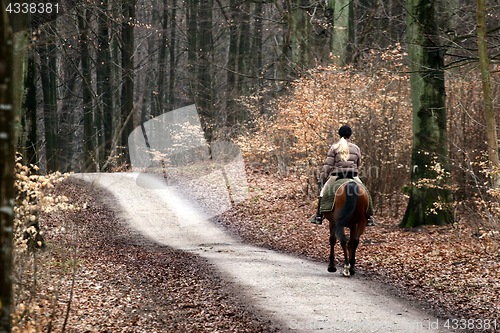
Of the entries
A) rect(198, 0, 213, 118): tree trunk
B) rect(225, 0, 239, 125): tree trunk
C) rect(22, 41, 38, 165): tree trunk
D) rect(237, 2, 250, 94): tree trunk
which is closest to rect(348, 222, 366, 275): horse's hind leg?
rect(22, 41, 38, 165): tree trunk

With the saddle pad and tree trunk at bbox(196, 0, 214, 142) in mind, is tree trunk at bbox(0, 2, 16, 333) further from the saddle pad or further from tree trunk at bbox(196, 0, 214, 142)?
tree trunk at bbox(196, 0, 214, 142)

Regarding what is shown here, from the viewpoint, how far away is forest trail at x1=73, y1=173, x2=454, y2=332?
17.2ft

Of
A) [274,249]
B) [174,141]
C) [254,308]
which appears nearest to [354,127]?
[274,249]

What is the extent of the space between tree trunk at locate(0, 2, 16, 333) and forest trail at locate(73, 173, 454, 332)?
2.23 m

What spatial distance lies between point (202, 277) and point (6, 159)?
5.74 m

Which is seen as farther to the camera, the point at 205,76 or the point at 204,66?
the point at 205,76

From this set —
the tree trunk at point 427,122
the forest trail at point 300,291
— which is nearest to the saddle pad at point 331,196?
the forest trail at point 300,291

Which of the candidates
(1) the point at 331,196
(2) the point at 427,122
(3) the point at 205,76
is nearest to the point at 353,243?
(1) the point at 331,196

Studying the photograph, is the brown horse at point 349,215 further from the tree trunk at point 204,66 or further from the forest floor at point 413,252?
the tree trunk at point 204,66

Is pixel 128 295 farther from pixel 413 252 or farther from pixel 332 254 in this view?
pixel 413 252

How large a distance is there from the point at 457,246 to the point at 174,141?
20.3 m

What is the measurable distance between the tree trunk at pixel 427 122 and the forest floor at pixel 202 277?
0.63m

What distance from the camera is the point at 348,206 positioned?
7.53m

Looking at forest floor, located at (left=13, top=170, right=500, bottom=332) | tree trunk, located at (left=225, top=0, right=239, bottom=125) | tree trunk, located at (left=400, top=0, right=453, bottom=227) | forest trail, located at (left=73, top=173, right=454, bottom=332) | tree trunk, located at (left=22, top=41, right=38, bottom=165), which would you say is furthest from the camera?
tree trunk, located at (left=225, top=0, right=239, bottom=125)
